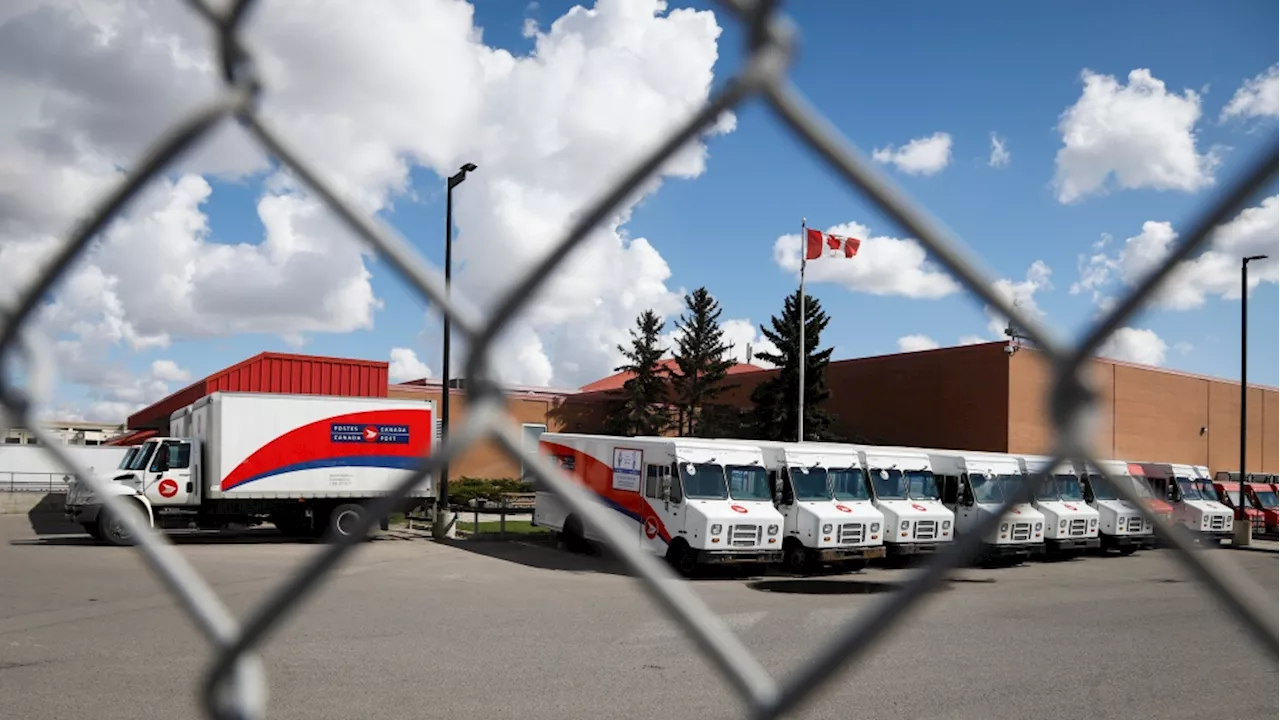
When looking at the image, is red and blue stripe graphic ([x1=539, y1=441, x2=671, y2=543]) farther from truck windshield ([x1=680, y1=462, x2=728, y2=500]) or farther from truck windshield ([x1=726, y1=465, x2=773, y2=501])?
truck windshield ([x1=726, y1=465, x2=773, y2=501])

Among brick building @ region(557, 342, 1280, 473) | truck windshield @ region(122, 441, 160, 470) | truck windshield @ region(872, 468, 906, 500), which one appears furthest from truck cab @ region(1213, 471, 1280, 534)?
truck windshield @ region(122, 441, 160, 470)

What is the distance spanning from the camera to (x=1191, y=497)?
2745 centimetres

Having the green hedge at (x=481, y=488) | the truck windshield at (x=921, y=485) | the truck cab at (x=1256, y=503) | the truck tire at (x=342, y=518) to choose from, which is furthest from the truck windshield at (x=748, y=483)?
the truck cab at (x=1256, y=503)

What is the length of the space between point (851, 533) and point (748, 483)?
2136mm

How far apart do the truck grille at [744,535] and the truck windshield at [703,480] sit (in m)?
0.76

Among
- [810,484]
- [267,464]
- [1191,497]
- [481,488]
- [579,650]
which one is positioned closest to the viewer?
[579,650]

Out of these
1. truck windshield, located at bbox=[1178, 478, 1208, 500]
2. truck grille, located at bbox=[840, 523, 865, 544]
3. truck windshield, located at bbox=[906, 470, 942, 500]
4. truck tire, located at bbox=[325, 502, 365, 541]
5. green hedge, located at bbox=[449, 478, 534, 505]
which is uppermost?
truck windshield, located at bbox=[906, 470, 942, 500]

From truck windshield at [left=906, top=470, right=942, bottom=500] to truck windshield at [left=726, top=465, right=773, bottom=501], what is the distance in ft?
13.2

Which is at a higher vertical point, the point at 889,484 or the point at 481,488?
the point at 889,484

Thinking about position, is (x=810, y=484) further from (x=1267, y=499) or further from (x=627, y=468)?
(x=1267, y=499)

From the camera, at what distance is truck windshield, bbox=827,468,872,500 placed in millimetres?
19156

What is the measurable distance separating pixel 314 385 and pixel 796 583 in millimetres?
22349

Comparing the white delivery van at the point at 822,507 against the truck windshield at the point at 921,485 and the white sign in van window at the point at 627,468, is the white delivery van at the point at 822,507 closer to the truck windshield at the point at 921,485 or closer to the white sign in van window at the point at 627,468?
the truck windshield at the point at 921,485

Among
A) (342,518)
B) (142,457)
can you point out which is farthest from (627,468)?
(142,457)
